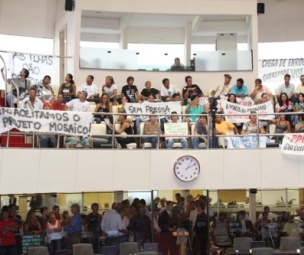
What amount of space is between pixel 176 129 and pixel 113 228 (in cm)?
310

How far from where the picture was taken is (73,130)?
11742 mm

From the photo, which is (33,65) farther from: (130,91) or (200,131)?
(200,131)

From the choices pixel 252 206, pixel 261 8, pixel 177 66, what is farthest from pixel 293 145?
pixel 261 8

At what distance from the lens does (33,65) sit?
49.8 ft

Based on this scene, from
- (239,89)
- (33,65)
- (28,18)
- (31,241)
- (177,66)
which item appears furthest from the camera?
(28,18)

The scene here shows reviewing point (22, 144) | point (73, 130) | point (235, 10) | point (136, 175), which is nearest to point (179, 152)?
point (136, 175)

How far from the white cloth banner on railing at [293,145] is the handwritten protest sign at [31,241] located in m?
5.91

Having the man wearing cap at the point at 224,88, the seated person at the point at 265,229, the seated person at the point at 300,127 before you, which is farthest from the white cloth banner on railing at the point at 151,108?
the seated person at the point at 265,229

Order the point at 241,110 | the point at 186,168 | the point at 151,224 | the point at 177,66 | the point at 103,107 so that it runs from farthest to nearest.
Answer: the point at 177,66, the point at 151,224, the point at 103,107, the point at 241,110, the point at 186,168

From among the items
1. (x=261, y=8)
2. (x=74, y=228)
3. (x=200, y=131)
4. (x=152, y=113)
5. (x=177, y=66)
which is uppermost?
(x=261, y=8)

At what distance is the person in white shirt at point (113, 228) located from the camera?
13859mm

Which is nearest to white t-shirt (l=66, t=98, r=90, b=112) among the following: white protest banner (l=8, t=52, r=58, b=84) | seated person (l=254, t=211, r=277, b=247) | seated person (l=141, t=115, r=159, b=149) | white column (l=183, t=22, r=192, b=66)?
seated person (l=141, t=115, r=159, b=149)

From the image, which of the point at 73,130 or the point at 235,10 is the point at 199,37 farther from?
the point at 73,130

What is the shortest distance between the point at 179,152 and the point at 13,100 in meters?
3.73
